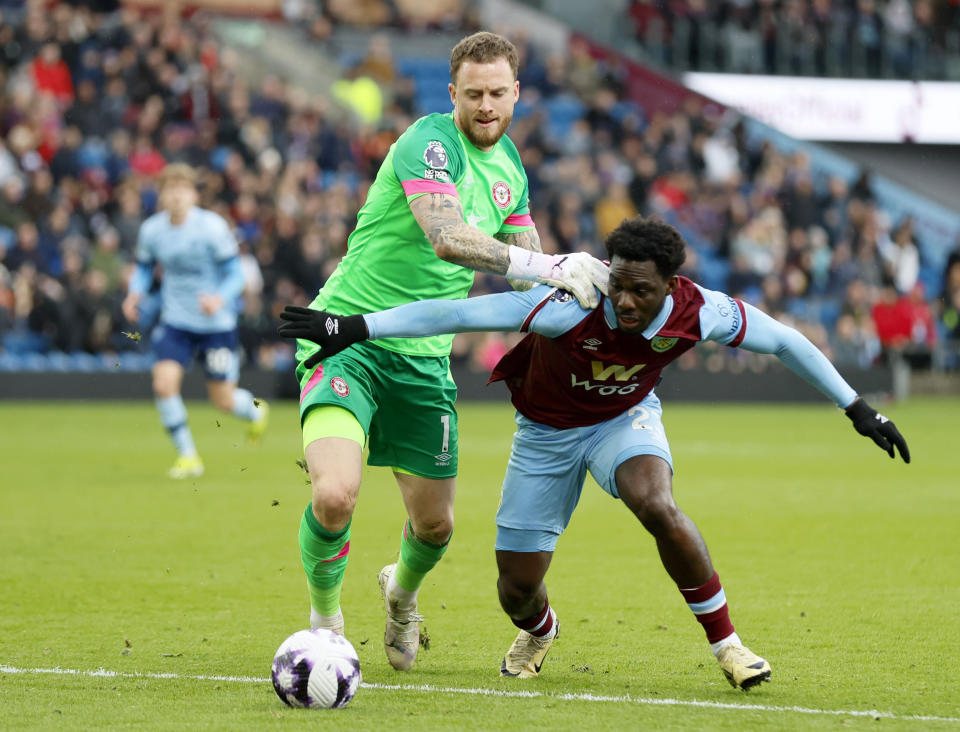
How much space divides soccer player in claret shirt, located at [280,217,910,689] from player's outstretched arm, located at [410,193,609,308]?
0.06m

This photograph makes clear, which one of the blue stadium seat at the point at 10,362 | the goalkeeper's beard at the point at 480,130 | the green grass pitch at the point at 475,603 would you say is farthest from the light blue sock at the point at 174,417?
the blue stadium seat at the point at 10,362

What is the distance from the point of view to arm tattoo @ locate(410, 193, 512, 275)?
5.45 m

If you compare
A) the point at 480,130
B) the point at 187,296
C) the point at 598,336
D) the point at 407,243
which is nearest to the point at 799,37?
the point at 187,296

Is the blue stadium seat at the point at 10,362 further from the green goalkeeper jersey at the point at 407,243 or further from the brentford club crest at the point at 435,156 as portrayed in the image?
the brentford club crest at the point at 435,156

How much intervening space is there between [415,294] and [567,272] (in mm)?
785

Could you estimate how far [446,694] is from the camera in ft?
17.7

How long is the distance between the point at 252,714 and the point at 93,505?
6.42m

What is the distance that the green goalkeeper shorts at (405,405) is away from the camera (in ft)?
19.2

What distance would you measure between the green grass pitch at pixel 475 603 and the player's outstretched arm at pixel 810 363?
93 centimetres

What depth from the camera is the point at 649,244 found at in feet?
17.3

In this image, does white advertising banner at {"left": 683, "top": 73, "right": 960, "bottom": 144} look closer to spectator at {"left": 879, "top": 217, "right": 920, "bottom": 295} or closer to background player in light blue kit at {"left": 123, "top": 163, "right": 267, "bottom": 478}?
spectator at {"left": 879, "top": 217, "right": 920, "bottom": 295}

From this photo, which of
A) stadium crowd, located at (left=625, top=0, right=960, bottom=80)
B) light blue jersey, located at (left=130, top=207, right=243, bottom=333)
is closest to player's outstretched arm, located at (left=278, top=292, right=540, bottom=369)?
light blue jersey, located at (left=130, top=207, right=243, bottom=333)

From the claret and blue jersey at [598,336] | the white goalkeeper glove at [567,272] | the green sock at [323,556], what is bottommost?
the green sock at [323,556]

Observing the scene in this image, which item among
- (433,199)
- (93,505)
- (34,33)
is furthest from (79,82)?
(433,199)
